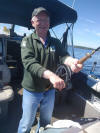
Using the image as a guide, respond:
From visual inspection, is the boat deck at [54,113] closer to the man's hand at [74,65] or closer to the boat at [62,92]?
the boat at [62,92]

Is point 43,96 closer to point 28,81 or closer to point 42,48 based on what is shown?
point 28,81

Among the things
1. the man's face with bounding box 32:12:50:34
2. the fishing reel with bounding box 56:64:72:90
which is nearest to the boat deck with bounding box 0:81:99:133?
the fishing reel with bounding box 56:64:72:90

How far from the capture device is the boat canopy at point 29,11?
2.57m

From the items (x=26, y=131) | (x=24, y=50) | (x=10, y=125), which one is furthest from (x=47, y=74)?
(x=10, y=125)

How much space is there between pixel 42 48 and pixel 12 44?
311 centimetres

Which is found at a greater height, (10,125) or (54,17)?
(54,17)

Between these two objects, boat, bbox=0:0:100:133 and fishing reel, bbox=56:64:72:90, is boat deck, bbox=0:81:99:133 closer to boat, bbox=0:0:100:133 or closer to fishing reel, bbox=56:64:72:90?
boat, bbox=0:0:100:133

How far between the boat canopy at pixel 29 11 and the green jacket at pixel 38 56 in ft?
4.49

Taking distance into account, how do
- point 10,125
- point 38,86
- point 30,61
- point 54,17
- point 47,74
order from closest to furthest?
point 47,74, point 30,61, point 38,86, point 10,125, point 54,17

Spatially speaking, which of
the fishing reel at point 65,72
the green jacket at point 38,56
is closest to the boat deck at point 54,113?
the green jacket at point 38,56

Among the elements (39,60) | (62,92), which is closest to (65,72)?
(39,60)

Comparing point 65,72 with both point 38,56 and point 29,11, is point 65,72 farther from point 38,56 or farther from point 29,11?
point 29,11

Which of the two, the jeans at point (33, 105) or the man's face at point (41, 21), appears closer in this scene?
the man's face at point (41, 21)

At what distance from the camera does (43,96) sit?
161 centimetres
